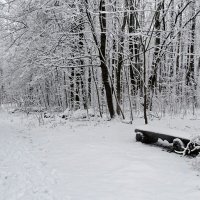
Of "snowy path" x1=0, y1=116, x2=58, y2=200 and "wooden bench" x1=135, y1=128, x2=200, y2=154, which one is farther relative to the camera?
"wooden bench" x1=135, y1=128, x2=200, y2=154

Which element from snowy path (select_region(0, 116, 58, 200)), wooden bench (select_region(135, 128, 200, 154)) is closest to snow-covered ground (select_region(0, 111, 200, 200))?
snowy path (select_region(0, 116, 58, 200))

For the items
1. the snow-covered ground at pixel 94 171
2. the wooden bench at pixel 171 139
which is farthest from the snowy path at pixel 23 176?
the wooden bench at pixel 171 139

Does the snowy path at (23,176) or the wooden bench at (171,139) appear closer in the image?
the snowy path at (23,176)

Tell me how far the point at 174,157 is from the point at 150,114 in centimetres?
725

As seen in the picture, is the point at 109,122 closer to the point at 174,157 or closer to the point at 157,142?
the point at 157,142

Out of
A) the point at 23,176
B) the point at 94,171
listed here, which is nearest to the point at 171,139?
the point at 94,171

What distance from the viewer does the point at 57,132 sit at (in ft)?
40.4

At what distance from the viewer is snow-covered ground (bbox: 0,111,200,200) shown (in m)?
5.12

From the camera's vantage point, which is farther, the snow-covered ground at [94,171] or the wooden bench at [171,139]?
the wooden bench at [171,139]

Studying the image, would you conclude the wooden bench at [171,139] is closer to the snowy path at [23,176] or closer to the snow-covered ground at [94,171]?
the snow-covered ground at [94,171]

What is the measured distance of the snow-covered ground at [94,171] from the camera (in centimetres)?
512

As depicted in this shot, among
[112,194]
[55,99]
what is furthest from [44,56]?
[55,99]

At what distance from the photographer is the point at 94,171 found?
20.8 ft

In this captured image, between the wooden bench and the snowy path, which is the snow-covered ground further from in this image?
the wooden bench
